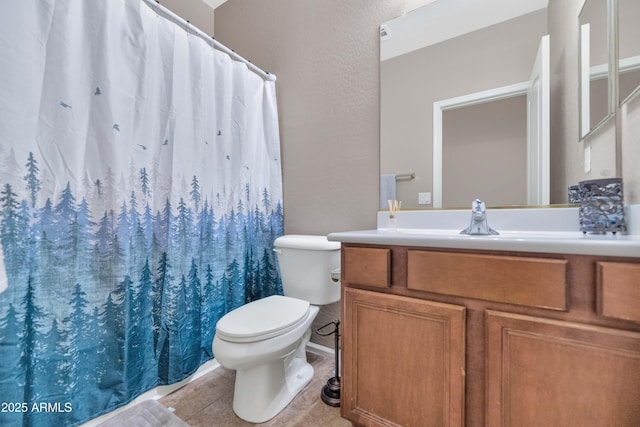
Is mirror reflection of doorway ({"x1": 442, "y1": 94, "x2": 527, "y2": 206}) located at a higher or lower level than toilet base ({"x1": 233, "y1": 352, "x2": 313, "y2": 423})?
higher

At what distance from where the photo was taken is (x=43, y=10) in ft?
3.19

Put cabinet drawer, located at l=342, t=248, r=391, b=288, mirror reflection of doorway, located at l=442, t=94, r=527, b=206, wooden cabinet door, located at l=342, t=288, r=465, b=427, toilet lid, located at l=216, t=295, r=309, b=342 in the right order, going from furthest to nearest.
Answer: mirror reflection of doorway, located at l=442, t=94, r=527, b=206 → toilet lid, located at l=216, t=295, r=309, b=342 → cabinet drawer, located at l=342, t=248, r=391, b=288 → wooden cabinet door, located at l=342, t=288, r=465, b=427

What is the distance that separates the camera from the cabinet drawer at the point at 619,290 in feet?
2.09

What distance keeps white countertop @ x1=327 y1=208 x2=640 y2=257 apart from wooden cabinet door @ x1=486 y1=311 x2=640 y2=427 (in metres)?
0.20

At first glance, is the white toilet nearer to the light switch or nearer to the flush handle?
the flush handle

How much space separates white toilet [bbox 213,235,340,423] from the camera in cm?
116

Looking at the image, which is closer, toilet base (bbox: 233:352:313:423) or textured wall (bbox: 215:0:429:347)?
toilet base (bbox: 233:352:313:423)

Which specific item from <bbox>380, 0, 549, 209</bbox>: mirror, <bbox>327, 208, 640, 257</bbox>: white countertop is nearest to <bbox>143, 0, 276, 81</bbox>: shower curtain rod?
<bbox>380, 0, 549, 209</bbox>: mirror

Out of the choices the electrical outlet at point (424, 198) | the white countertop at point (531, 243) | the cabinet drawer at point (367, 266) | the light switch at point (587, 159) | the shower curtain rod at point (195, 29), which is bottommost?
the cabinet drawer at point (367, 266)

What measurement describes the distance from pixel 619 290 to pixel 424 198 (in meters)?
0.88

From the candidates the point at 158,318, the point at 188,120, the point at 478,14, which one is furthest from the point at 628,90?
the point at 158,318

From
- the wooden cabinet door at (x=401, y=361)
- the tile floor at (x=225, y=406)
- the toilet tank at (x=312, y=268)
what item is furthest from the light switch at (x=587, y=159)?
the tile floor at (x=225, y=406)

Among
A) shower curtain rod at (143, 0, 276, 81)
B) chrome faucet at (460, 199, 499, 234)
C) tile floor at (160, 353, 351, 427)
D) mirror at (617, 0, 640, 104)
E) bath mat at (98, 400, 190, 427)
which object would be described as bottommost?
tile floor at (160, 353, 351, 427)

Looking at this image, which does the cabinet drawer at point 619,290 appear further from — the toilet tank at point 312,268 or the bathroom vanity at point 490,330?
the toilet tank at point 312,268
